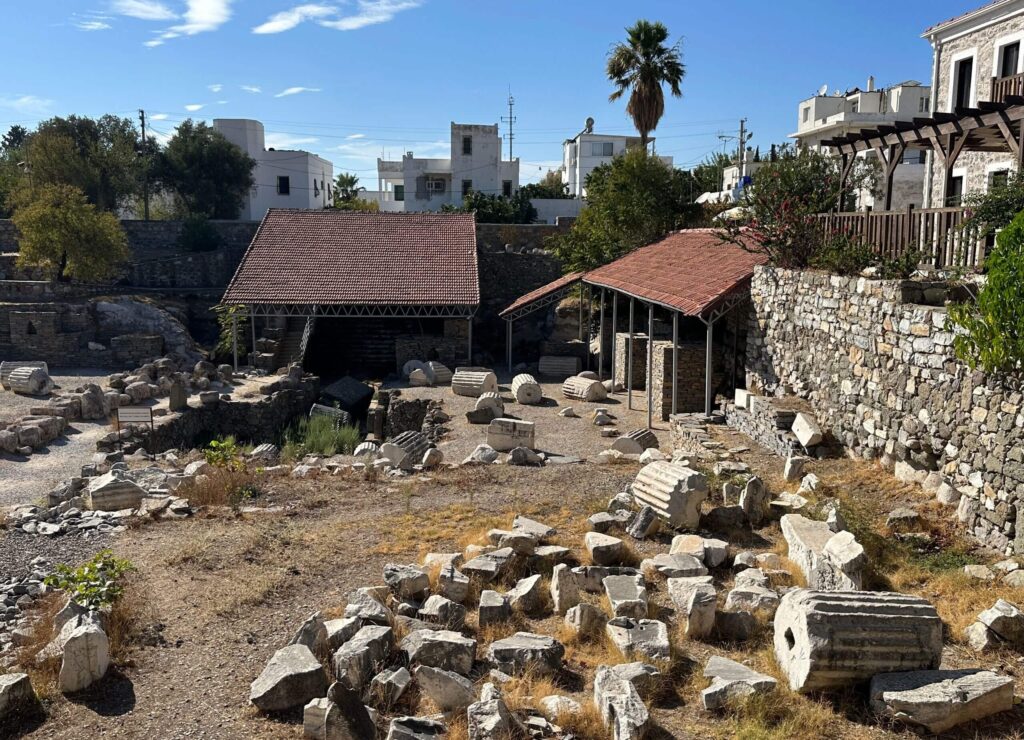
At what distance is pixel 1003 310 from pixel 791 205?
24.3 feet

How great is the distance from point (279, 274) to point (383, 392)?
22.8 ft

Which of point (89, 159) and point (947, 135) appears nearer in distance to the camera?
point (947, 135)

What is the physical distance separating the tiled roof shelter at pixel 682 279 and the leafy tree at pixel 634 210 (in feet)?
4.27

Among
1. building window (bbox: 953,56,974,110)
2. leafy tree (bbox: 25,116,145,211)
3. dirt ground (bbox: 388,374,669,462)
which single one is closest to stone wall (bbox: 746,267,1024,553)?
dirt ground (bbox: 388,374,669,462)

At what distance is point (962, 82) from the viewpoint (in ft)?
80.2

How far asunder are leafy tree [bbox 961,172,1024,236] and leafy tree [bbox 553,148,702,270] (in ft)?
51.8

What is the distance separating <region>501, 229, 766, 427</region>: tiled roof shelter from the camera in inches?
610

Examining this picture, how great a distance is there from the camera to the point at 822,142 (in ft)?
53.6

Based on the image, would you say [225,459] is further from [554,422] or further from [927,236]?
[927,236]

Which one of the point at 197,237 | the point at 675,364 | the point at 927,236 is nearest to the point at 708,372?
the point at 675,364

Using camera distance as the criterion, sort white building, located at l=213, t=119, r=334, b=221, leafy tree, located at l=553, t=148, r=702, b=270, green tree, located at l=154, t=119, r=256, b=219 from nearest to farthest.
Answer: leafy tree, located at l=553, t=148, r=702, b=270 → green tree, located at l=154, t=119, r=256, b=219 → white building, located at l=213, t=119, r=334, b=221

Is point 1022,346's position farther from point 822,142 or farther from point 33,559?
point 33,559

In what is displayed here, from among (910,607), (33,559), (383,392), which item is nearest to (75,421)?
(383,392)

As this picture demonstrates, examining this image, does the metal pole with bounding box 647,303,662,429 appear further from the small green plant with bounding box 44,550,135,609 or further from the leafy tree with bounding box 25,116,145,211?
the leafy tree with bounding box 25,116,145,211
